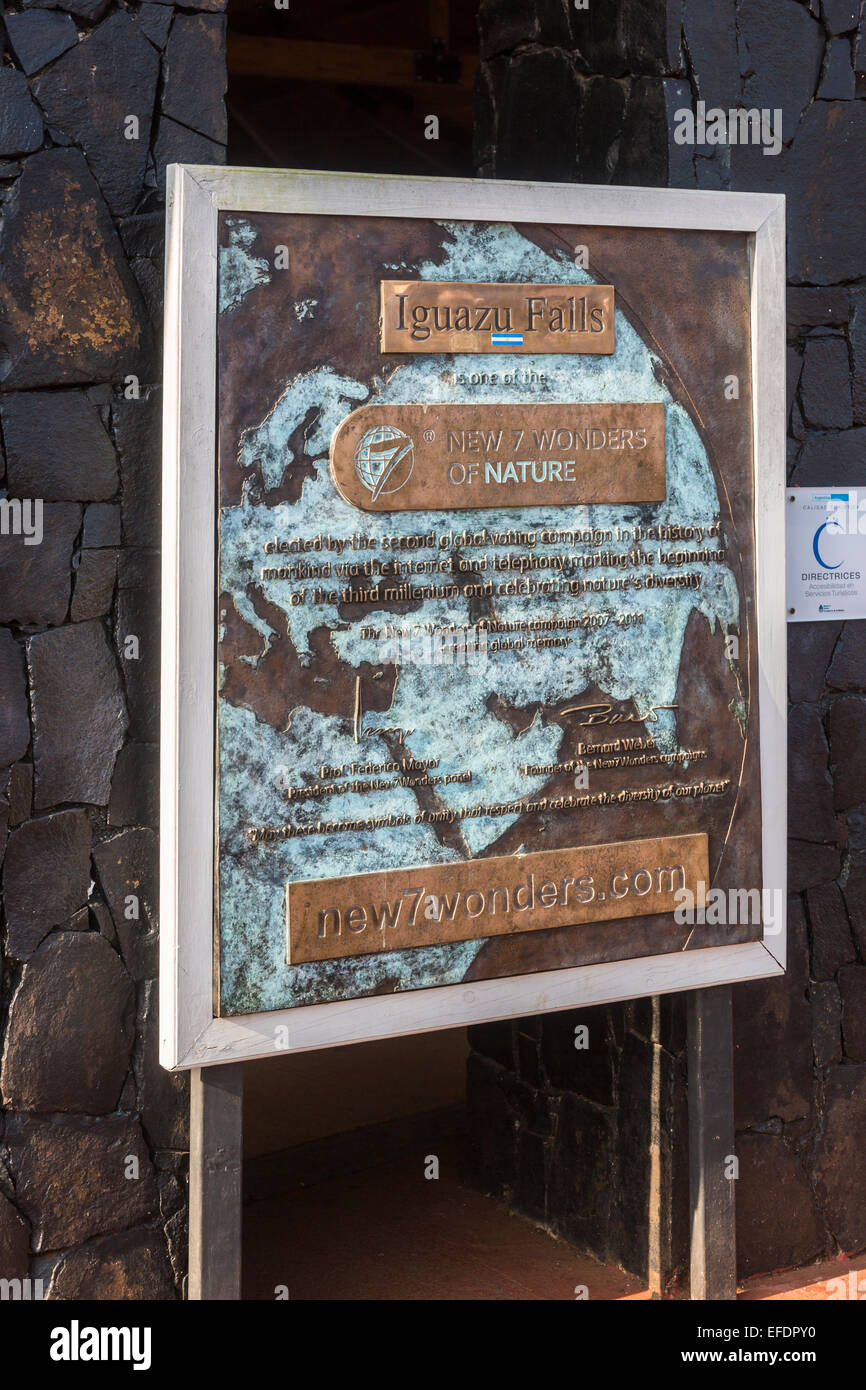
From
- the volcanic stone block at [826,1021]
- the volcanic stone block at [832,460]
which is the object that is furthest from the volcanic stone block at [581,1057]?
the volcanic stone block at [832,460]

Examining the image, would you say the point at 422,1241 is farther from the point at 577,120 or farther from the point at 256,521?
the point at 577,120

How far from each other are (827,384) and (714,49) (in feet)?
3.11

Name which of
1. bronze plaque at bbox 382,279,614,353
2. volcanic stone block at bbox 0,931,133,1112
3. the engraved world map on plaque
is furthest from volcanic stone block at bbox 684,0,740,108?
volcanic stone block at bbox 0,931,133,1112

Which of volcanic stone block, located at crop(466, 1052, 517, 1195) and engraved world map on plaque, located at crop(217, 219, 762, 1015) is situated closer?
engraved world map on plaque, located at crop(217, 219, 762, 1015)

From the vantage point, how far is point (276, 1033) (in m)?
2.94

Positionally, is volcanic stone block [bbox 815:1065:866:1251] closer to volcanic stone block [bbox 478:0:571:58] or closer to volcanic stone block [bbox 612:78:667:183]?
volcanic stone block [bbox 612:78:667:183]

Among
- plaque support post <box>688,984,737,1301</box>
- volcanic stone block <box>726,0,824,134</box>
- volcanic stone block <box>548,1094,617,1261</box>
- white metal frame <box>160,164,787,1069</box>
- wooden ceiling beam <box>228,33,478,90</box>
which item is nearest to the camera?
white metal frame <box>160,164,787,1069</box>

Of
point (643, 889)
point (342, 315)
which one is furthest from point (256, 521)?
point (643, 889)

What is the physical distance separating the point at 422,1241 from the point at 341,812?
186 centimetres

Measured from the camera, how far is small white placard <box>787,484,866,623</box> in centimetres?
389

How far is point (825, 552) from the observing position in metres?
3.91

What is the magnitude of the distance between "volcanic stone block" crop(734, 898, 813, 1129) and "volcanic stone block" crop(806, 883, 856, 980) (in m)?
0.04

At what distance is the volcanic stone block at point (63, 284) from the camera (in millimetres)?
2951

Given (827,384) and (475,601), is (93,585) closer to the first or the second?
(475,601)
